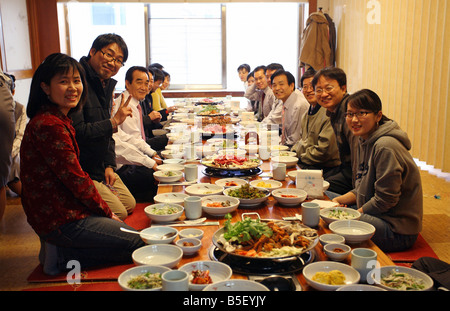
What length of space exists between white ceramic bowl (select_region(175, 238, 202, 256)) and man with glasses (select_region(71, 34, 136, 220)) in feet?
4.14

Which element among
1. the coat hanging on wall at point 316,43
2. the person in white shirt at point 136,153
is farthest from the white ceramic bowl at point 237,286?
the coat hanging on wall at point 316,43

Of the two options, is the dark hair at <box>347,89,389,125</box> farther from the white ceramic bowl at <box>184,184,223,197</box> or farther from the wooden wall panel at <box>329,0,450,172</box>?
the wooden wall panel at <box>329,0,450,172</box>

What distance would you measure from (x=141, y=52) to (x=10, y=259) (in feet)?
19.6

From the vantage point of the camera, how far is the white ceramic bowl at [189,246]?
1.53 metres

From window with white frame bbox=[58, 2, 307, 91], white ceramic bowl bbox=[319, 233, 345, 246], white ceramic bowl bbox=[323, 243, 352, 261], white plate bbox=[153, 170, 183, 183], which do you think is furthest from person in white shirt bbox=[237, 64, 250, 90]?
white ceramic bowl bbox=[323, 243, 352, 261]

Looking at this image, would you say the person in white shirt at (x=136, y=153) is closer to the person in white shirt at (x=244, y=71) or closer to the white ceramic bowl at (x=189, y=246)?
the white ceramic bowl at (x=189, y=246)

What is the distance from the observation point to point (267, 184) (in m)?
2.37

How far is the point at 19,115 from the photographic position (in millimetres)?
4012

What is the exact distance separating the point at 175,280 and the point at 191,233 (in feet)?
1.49

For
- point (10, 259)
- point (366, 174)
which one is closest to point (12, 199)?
point (10, 259)

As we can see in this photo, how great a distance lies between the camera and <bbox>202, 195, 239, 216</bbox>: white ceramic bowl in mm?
1919

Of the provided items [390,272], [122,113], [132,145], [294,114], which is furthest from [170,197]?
[294,114]

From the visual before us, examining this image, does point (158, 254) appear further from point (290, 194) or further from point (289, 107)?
point (289, 107)

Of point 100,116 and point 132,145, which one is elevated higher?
point 100,116
